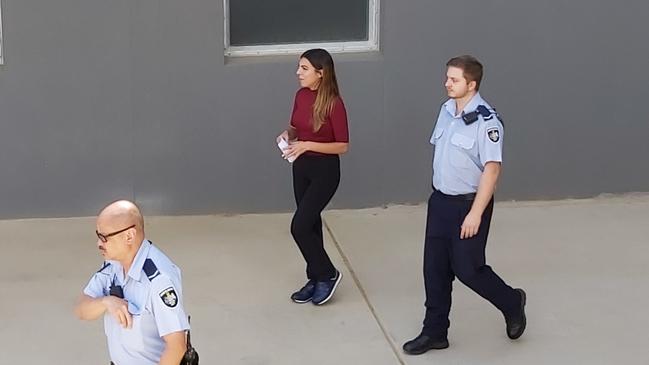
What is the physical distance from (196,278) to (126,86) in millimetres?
1471

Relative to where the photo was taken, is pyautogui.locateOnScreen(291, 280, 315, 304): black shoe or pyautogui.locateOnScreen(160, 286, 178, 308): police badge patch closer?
pyautogui.locateOnScreen(160, 286, 178, 308): police badge patch

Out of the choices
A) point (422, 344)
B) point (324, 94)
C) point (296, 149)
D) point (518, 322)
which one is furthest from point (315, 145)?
point (518, 322)

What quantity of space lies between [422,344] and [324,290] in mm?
792

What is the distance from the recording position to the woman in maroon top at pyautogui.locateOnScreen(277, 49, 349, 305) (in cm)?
626

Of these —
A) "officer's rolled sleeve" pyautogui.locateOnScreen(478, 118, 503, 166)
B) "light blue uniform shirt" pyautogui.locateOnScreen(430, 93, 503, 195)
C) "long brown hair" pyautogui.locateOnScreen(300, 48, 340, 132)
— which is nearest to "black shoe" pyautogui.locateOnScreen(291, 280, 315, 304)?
"long brown hair" pyautogui.locateOnScreen(300, 48, 340, 132)

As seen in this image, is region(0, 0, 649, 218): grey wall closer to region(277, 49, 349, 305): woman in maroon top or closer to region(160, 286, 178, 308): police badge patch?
region(277, 49, 349, 305): woman in maroon top

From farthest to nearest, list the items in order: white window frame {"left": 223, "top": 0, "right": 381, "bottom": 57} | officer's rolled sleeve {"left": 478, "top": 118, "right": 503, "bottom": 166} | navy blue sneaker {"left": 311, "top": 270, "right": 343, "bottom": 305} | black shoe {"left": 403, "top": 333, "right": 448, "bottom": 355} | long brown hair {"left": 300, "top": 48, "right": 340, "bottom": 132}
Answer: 1. white window frame {"left": 223, "top": 0, "right": 381, "bottom": 57}
2. navy blue sneaker {"left": 311, "top": 270, "right": 343, "bottom": 305}
3. long brown hair {"left": 300, "top": 48, "right": 340, "bottom": 132}
4. black shoe {"left": 403, "top": 333, "right": 448, "bottom": 355}
5. officer's rolled sleeve {"left": 478, "top": 118, "right": 503, "bottom": 166}

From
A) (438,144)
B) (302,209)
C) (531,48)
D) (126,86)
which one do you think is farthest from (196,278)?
(531,48)

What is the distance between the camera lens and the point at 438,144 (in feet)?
19.0

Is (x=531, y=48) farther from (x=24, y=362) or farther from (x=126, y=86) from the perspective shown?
(x=24, y=362)

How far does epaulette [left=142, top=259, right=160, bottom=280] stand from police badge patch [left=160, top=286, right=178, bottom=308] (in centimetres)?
7

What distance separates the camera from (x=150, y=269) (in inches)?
167

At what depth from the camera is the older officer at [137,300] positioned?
13.7 feet

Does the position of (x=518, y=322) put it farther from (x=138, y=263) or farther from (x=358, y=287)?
(x=138, y=263)
